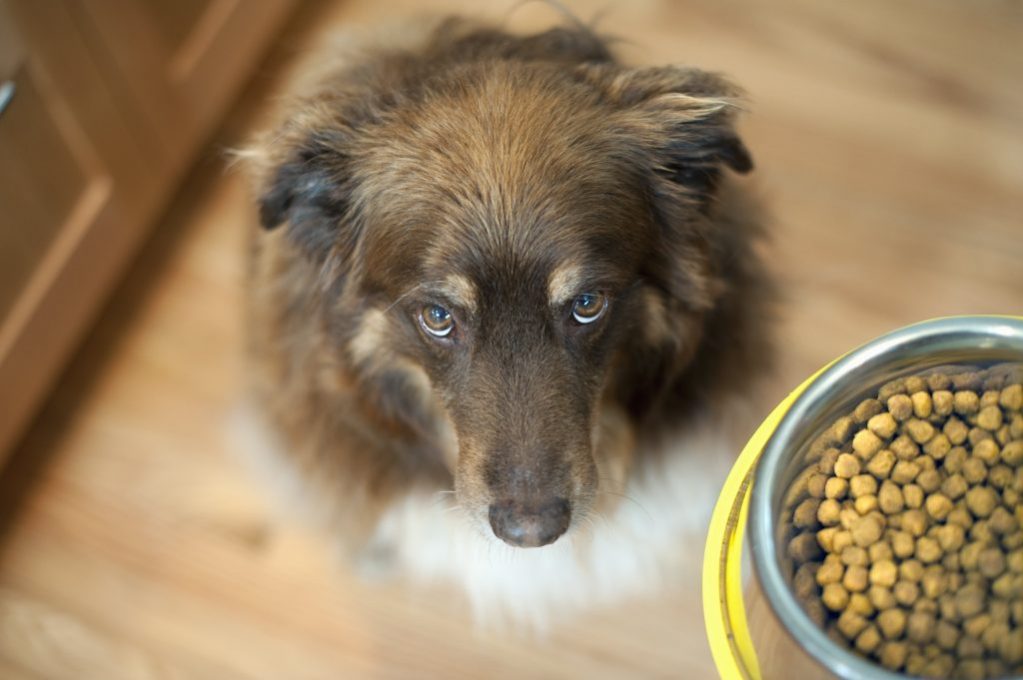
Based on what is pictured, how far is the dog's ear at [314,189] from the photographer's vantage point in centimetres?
120

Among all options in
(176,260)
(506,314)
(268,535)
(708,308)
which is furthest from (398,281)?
(176,260)

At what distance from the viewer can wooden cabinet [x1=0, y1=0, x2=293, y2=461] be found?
1.67 metres

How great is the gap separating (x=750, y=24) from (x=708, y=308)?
1124mm

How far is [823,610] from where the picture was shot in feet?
2.98

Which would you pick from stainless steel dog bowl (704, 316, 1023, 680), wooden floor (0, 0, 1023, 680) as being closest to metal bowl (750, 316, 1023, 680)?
stainless steel dog bowl (704, 316, 1023, 680)

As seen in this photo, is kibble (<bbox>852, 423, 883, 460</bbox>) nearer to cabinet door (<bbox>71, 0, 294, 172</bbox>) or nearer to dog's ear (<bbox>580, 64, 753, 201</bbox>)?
dog's ear (<bbox>580, 64, 753, 201</bbox>)

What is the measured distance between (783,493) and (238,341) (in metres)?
1.27

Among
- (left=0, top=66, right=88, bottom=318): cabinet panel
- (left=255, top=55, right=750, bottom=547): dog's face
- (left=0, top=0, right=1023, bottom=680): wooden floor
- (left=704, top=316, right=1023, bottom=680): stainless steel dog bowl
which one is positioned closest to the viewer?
(left=704, top=316, right=1023, bottom=680): stainless steel dog bowl

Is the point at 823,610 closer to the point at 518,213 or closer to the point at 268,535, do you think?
the point at 518,213

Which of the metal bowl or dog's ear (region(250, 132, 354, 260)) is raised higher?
dog's ear (region(250, 132, 354, 260))

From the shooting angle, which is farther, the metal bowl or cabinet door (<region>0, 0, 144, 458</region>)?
cabinet door (<region>0, 0, 144, 458</region>)

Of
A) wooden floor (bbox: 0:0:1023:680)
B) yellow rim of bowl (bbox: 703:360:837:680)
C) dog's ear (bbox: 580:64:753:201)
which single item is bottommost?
wooden floor (bbox: 0:0:1023:680)

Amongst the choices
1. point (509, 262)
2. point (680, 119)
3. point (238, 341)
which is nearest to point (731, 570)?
point (509, 262)

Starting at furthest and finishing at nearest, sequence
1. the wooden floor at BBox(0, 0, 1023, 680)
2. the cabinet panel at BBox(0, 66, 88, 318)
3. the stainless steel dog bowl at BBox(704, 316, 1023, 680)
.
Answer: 1. the wooden floor at BBox(0, 0, 1023, 680)
2. the cabinet panel at BBox(0, 66, 88, 318)
3. the stainless steel dog bowl at BBox(704, 316, 1023, 680)
